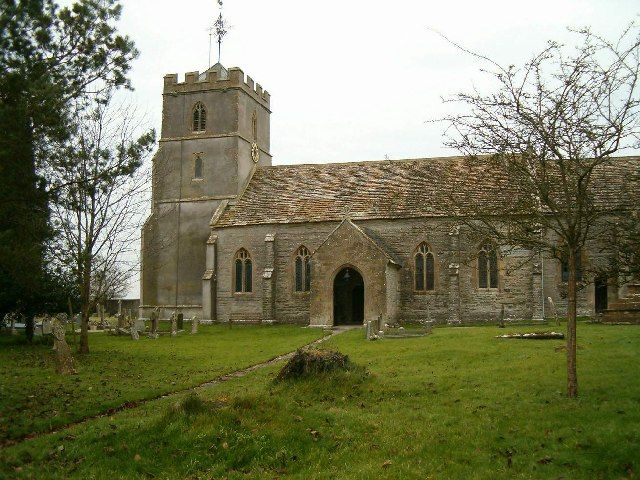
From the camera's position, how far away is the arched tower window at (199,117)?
4380cm

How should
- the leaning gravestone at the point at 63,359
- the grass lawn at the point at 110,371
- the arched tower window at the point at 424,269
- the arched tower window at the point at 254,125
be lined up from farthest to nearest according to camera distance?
the arched tower window at the point at 254,125, the arched tower window at the point at 424,269, the leaning gravestone at the point at 63,359, the grass lawn at the point at 110,371

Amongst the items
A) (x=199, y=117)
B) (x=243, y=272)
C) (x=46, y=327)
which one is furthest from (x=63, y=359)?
(x=199, y=117)

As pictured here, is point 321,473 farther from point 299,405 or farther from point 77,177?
point 77,177

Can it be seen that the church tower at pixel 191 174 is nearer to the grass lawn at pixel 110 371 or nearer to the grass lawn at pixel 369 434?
the grass lawn at pixel 110 371

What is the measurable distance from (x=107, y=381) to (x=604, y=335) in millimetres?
14680

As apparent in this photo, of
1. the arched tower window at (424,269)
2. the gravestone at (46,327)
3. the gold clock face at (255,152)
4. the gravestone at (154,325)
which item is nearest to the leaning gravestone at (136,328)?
the gravestone at (154,325)

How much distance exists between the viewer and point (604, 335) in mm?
20516

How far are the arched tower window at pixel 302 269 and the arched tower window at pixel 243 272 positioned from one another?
2.97 meters

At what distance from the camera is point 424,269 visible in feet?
120

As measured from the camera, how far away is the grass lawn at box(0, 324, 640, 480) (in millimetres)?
9539

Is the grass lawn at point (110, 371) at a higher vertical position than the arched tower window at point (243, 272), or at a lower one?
lower

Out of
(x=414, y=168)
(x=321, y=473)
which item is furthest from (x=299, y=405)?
(x=414, y=168)

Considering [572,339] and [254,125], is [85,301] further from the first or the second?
[254,125]

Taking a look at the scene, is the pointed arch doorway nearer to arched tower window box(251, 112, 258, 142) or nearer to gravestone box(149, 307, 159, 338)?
gravestone box(149, 307, 159, 338)
